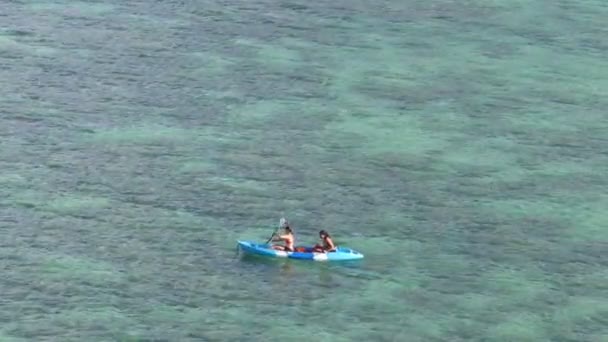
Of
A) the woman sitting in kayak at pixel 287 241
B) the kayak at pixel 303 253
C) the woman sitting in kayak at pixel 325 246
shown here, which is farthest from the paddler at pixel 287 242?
the woman sitting in kayak at pixel 325 246

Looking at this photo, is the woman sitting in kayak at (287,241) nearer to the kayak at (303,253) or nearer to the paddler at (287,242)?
the paddler at (287,242)

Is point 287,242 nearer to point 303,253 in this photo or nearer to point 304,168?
point 303,253

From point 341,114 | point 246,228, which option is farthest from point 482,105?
point 246,228

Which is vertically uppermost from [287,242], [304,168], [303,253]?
[304,168]

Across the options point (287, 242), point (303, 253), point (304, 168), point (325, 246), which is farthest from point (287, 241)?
point (304, 168)

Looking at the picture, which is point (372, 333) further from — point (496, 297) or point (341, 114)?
point (341, 114)
